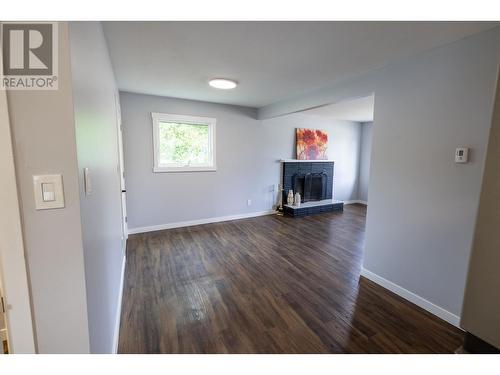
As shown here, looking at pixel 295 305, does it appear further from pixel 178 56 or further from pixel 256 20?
pixel 178 56

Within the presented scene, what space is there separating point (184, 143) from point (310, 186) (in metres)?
3.19

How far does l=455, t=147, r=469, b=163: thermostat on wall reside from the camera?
1.73 m

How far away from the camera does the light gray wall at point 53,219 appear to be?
2.47 ft

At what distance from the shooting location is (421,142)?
201cm

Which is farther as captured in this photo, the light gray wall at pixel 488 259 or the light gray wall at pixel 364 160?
the light gray wall at pixel 364 160

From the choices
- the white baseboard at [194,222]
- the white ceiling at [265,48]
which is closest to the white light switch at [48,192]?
the white ceiling at [265,48]

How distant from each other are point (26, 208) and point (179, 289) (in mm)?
1778

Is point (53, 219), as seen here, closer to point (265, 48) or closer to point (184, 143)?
point (265, 48)

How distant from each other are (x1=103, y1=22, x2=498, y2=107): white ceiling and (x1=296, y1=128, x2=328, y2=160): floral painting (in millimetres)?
2397

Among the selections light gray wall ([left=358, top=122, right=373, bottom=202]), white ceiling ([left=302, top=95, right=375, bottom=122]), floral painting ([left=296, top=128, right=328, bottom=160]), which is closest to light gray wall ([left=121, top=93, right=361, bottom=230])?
floral painting ([left=296, top=128, right=328, bottom=160])

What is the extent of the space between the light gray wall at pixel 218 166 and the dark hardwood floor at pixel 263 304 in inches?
31.6

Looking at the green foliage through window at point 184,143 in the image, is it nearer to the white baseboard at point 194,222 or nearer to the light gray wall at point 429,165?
the white baseboard at point 194,222

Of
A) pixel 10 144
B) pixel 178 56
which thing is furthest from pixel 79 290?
pixel 178 56

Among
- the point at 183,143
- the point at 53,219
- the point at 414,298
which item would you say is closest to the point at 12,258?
the point at 53,219
